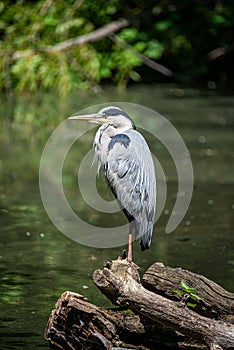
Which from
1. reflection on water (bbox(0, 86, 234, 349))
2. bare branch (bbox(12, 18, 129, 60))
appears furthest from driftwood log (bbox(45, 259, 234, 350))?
bare branch (bbox(12, 18, 129, 60))

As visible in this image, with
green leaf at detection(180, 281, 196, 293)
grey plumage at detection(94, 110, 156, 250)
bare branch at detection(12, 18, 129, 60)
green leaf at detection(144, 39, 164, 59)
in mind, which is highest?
grey plumage at detection(94, 110, 156, 250)

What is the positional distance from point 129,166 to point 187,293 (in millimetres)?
1075

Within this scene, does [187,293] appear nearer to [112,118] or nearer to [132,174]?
[132,174]

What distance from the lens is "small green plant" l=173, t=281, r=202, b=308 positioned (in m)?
4.22

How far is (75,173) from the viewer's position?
928 cm

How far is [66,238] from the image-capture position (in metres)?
6.96

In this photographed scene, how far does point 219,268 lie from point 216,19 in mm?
12312

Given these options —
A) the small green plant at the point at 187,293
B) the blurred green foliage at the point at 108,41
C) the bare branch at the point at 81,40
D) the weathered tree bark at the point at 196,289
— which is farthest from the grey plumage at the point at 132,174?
the bare branch at the point at 81,40

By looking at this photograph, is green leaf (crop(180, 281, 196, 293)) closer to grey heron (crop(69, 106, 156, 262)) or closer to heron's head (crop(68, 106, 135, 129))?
grey heron (crop(69, 106, 156, 262))

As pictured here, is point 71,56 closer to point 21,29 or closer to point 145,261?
point 21,29

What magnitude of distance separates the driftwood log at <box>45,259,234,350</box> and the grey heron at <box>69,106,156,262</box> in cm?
71

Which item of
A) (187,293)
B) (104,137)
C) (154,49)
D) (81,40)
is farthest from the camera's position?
(154,49)

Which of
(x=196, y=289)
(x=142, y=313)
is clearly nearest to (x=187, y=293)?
(x=196, y=289)

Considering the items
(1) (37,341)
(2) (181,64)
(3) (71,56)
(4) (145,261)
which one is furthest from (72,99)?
(1) (37,341)
